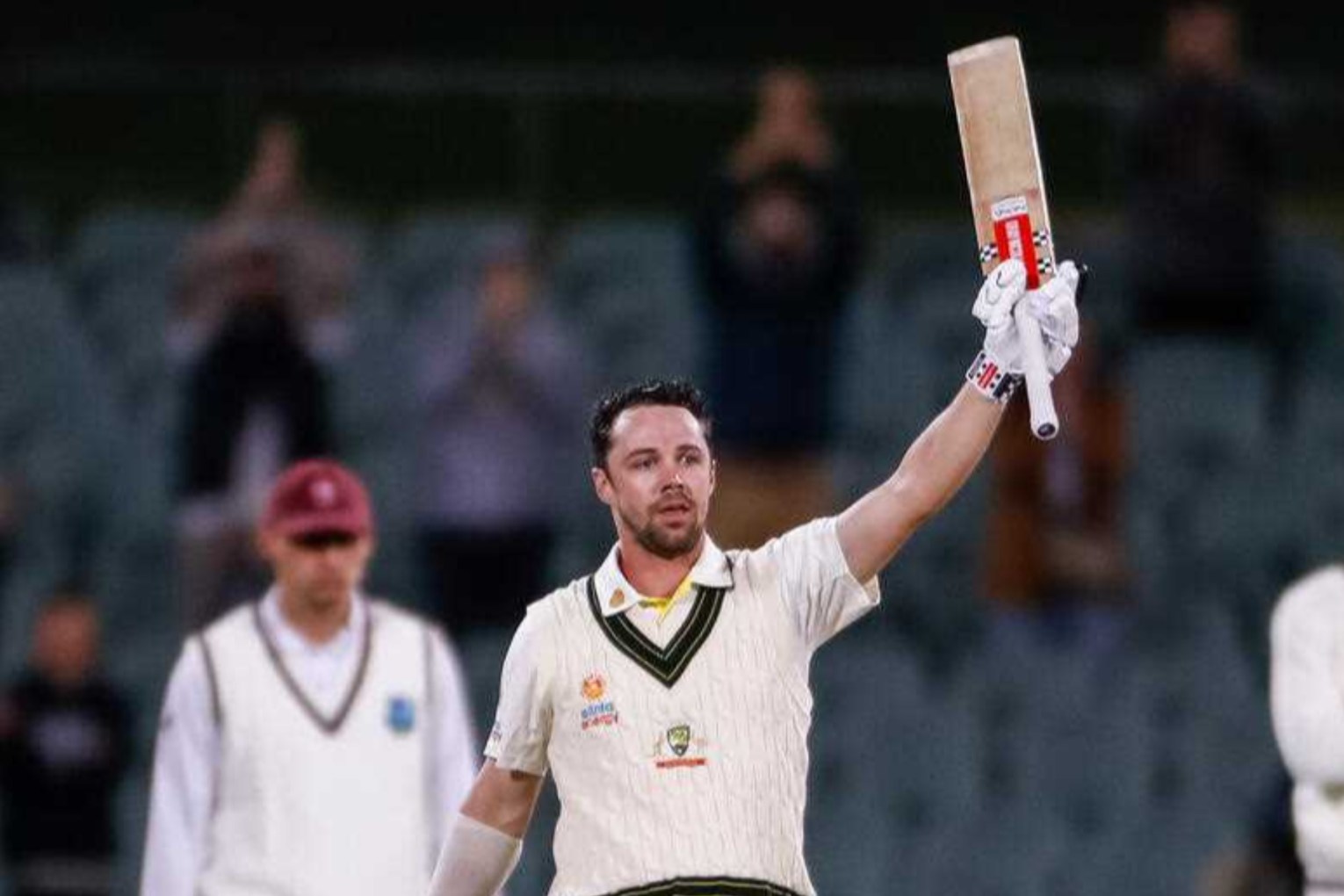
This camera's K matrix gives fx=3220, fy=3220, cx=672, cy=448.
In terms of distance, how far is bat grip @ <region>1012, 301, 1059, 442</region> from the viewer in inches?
213

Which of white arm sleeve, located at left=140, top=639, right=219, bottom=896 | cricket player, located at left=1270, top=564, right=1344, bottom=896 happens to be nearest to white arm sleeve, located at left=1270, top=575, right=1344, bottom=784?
cricket player, located at left=1270, top=564, right=1344, bottom=896

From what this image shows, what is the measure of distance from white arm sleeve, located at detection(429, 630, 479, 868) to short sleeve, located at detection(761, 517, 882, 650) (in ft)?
6.08

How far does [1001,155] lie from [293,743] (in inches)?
Answer: 95.6

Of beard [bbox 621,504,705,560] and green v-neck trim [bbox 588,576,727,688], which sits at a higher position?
beard [bbox 621,504,705,560]

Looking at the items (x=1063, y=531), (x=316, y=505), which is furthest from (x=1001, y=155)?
(x=1063, y=531)

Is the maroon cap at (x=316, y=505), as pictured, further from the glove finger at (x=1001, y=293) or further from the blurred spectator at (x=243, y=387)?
the blurred spectator at (x=243, y=387)

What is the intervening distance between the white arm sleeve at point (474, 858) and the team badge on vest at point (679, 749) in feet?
1.80

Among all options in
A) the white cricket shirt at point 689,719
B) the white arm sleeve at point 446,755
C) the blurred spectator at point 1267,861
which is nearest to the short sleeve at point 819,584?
the white cricket shirt at point 689,719

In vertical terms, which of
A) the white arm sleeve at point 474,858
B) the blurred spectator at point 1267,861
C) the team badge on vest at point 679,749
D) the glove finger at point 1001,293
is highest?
the glove finger at point 1001,293

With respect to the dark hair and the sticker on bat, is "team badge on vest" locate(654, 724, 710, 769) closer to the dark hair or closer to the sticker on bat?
the dark hair

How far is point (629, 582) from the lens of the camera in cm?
587

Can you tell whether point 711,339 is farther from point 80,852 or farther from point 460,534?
point 80,852

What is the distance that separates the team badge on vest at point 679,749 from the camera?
564cm

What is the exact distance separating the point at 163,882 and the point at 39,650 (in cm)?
343
